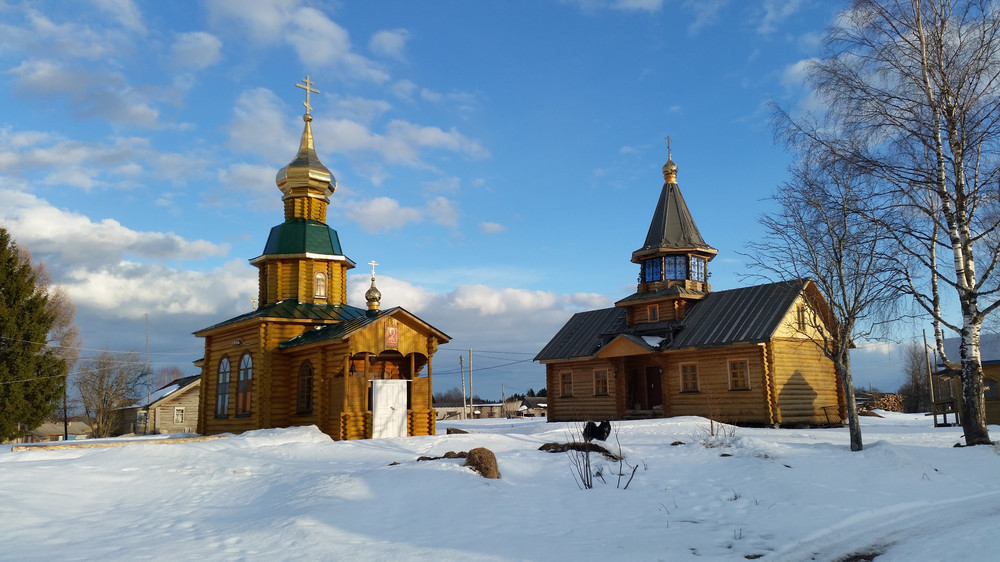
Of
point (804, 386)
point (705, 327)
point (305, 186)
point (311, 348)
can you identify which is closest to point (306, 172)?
point (305, 186)

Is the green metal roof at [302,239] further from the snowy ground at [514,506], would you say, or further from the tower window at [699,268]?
the tower window at [699,268]

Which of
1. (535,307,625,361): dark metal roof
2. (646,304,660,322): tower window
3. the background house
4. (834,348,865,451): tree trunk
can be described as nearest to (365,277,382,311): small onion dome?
(535,307,625,361): dark metal roof

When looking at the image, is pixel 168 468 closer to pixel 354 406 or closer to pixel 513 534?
pixel 354 406

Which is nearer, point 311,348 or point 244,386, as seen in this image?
point 311,348

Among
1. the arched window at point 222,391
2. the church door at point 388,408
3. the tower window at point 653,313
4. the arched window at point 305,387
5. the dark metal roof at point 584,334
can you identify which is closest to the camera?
the church door at point 388,408

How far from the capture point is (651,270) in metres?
29.3

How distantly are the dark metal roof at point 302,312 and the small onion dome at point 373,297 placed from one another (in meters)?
0.43

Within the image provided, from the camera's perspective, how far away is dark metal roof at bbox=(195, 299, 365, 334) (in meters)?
24.1

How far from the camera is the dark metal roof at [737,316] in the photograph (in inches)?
937

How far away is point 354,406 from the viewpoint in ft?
68.4

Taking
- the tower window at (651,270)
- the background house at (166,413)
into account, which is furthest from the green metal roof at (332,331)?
the background house at (166,413)

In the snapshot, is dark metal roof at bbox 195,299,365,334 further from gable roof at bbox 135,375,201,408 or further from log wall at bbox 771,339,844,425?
gable roof at bbox 135,375,201,408

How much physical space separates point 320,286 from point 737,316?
1572 centimetres

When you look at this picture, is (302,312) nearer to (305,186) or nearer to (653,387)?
(305,186)
